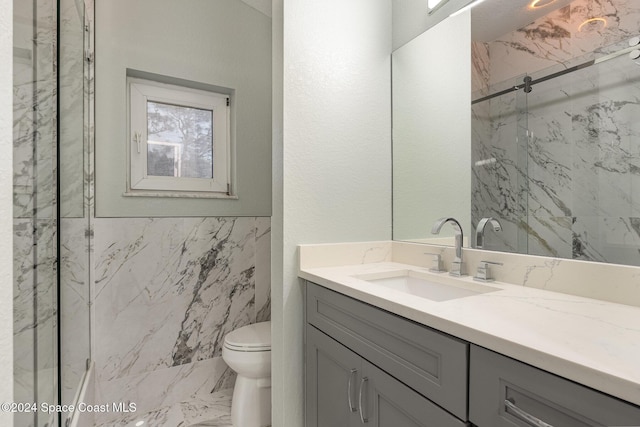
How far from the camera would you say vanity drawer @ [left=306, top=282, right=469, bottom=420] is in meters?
0.70

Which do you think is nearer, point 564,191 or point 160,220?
point 564,191

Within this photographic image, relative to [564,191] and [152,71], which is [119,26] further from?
[564,191]

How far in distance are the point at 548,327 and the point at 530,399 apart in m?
0.17

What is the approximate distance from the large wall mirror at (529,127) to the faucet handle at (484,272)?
0.25 feet

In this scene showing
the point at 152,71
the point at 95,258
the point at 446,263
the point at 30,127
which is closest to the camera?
the point at 30,127

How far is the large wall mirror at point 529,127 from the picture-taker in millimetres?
903

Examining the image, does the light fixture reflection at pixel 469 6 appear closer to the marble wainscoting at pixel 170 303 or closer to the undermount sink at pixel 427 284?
the undermount sink at pixel 427 284

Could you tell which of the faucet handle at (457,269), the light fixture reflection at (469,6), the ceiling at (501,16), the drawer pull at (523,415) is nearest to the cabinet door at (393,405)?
the drawer pull at (523,415)

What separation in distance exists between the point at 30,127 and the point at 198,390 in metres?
1.78

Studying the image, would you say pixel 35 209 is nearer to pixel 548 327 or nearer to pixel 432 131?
pixel 548 327

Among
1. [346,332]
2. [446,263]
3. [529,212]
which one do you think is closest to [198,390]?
[346,332]

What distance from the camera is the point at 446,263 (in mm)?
1370

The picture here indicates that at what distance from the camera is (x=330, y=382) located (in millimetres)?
1176

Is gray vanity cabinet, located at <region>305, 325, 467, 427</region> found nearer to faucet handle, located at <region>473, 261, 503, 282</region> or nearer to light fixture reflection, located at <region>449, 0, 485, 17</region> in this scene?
faucet handle, located at <region>473, 261, 503, 282</region>
